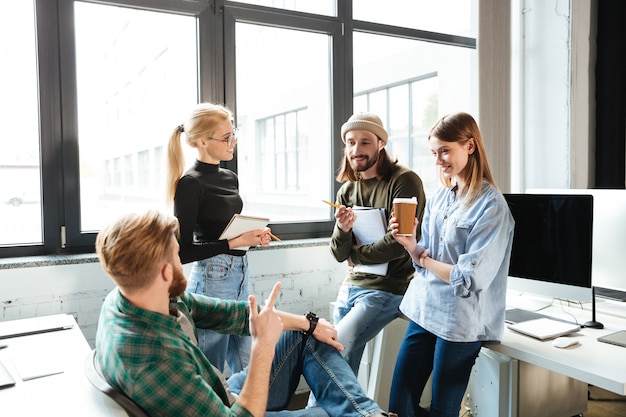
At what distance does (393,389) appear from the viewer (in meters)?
1.88

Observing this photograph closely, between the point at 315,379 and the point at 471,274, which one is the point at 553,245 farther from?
the point at 315,379

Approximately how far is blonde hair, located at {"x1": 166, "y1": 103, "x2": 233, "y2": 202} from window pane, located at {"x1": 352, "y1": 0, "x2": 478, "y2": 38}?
1.45 metres

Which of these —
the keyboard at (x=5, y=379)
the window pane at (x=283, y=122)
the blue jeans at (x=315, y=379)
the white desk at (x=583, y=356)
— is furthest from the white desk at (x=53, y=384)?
the window pane at (x=283, y=122)

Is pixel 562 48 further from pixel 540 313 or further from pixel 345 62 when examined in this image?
pixel 540 313

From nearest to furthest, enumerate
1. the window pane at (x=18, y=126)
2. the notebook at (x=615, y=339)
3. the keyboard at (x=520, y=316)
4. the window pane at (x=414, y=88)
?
the notebook at (x=615, y=339) < the keyboard at (x=520, y=316) < the window pane at (x=18, y=126) < the window pane at (x=414, y=88)

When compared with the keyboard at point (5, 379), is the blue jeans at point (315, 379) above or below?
below

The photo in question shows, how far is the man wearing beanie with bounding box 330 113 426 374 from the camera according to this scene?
7.06 feet

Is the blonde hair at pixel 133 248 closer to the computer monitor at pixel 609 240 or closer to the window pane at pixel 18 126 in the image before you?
the window pane at pixel 18 126

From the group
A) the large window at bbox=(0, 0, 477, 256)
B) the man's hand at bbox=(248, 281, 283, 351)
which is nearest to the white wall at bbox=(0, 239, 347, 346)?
the large window at bbox=(0, 0, 477, 256)

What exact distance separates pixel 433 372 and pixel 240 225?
0.87 meters

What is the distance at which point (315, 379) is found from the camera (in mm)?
1483

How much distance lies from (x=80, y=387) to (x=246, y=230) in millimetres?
904

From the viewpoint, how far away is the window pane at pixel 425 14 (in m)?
3.25

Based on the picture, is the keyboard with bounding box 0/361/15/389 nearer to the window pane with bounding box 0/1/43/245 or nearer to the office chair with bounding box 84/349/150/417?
the office chair with bounding box 84/349/150/417
